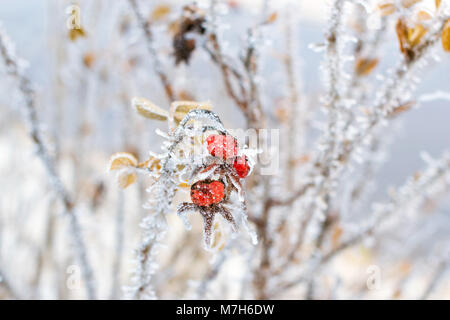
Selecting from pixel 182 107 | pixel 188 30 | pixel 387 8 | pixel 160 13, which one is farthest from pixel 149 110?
pixel 160 13

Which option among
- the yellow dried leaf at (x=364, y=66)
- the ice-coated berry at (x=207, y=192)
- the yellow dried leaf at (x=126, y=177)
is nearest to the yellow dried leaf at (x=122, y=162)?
the yellow dried leaf at (x=126, y=177)

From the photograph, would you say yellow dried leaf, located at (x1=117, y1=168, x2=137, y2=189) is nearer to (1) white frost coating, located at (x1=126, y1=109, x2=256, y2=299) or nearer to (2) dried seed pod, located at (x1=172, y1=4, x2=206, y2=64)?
(1) white frost coating, located at (x1=126, y1=109, x2=256, y2=299)

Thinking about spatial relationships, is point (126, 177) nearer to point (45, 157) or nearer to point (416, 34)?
→ point (45, 157)

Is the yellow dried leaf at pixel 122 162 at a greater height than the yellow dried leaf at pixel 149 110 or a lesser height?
lesser

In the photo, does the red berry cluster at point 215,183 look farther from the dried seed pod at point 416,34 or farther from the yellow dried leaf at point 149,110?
the dried seed pod at point 416,34

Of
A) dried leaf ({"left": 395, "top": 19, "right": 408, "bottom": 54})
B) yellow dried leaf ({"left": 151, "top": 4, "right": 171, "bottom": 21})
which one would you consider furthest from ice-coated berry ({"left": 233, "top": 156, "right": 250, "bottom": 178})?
yellow dried leaf ({"left": 151, "top": 4, "right": 171, "bottom": 21})

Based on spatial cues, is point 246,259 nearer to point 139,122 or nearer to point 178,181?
point 178,181

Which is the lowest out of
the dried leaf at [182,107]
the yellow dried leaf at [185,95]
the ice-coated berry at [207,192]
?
the ice-coated berry at [207,192]
